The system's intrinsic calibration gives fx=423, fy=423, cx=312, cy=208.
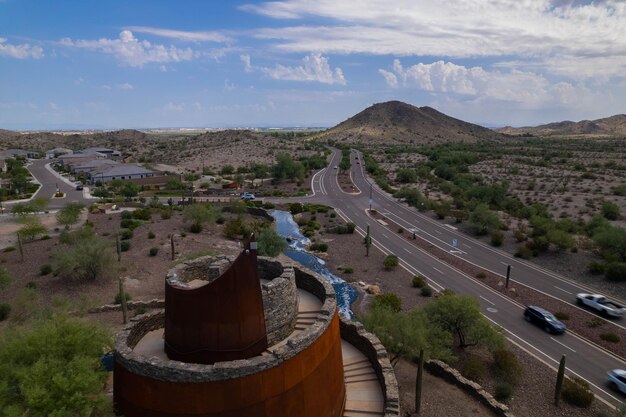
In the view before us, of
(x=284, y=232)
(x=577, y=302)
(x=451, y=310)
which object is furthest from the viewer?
(x=284, y=232)

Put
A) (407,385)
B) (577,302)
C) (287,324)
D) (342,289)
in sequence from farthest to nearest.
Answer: (342,289), (577,302), (407,385), (287,324)

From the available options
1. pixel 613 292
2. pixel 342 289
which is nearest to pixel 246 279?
pixel 342 289

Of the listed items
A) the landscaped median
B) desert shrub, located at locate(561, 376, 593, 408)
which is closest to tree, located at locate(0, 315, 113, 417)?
desert shrub, located at locate(561, 376, 593, 408)

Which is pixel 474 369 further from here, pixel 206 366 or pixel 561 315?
pixel 206 366

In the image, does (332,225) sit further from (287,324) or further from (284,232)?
(287,324)

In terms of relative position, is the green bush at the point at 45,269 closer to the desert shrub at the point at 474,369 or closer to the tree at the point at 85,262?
the tree at the point at 85,262

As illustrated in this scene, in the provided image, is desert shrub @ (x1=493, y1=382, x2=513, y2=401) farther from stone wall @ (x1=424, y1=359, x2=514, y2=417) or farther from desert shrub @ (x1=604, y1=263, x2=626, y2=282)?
desert shrub @ (x1=604, y1=263, x2=626, y2=282)

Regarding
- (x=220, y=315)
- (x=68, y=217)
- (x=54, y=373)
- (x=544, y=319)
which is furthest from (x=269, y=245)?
(x=68, y=217)
